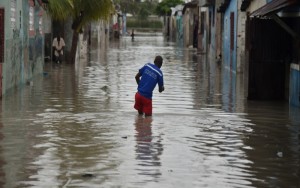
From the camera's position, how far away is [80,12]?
3344cm

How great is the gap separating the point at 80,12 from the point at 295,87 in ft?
57.1

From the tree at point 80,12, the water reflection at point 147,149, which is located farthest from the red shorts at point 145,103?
the tree at point 80,12

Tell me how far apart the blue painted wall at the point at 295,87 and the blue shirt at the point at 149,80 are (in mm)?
3873

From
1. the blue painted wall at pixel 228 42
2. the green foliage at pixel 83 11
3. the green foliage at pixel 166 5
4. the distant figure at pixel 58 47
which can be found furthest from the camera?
the green foliage at pixel 166 5

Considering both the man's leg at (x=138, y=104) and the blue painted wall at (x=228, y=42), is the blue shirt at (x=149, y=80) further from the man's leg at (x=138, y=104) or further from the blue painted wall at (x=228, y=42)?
the blue painted wall at (x=228, y=42)

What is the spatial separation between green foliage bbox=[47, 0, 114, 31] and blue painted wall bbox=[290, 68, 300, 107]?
14341 millimetres

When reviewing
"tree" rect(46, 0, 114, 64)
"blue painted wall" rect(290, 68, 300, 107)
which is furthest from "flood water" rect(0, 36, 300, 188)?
"tree" rect(46, 0, 114, 64)

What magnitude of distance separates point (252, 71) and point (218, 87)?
391 centimetres

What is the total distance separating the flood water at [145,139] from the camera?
9367mm

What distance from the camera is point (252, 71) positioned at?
1925 centimetres

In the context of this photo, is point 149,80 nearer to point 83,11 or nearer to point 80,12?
point 83,11

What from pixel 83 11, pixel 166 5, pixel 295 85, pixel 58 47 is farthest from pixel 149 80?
pixel 166 5

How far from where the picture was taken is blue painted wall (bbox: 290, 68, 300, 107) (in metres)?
17.4

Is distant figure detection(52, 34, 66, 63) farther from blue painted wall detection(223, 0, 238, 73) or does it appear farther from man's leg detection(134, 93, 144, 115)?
man's leg detection(134, 93, 144, 115)
